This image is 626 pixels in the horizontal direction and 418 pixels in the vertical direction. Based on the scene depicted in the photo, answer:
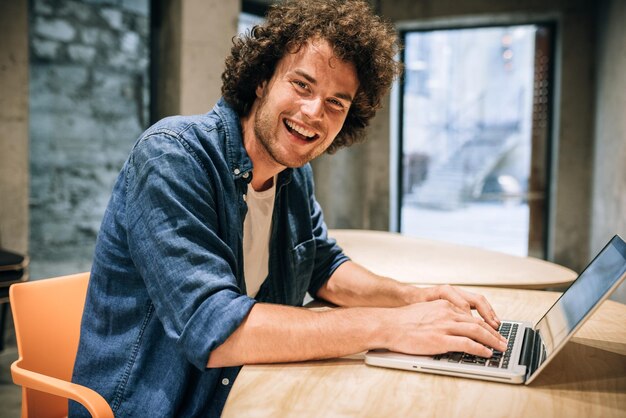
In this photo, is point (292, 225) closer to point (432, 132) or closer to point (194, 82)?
point (194, 82)

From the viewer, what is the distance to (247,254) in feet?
5.29

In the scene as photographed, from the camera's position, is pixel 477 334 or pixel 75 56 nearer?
pixel 477 334

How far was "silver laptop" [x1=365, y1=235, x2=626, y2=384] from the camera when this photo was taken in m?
1.03

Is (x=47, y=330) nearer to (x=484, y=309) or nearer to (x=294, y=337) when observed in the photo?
(x=294, y=337)

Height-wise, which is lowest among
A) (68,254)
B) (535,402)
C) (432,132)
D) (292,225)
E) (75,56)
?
(68,254)

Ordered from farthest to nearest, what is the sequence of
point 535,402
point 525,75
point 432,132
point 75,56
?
point 432,132 → point 525,75 → point 75,56 → point 535,402

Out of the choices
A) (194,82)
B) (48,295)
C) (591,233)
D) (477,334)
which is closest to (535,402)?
(477,334)

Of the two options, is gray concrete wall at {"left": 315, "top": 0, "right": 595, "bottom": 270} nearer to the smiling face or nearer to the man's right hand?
the smiling face

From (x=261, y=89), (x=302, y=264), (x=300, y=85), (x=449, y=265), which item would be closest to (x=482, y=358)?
(x=302, y=264)

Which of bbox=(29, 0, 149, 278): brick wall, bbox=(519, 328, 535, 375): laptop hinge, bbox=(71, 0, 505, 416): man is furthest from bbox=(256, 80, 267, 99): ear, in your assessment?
bbox=(29, 0, 149, 278): brick wall

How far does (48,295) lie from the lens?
1470mm

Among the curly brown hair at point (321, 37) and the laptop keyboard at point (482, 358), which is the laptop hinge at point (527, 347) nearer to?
the laptop keyboard at point (482, 358)

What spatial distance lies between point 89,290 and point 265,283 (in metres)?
0.51

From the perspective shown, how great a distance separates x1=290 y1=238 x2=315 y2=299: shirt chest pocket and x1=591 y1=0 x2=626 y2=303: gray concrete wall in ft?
9.71
